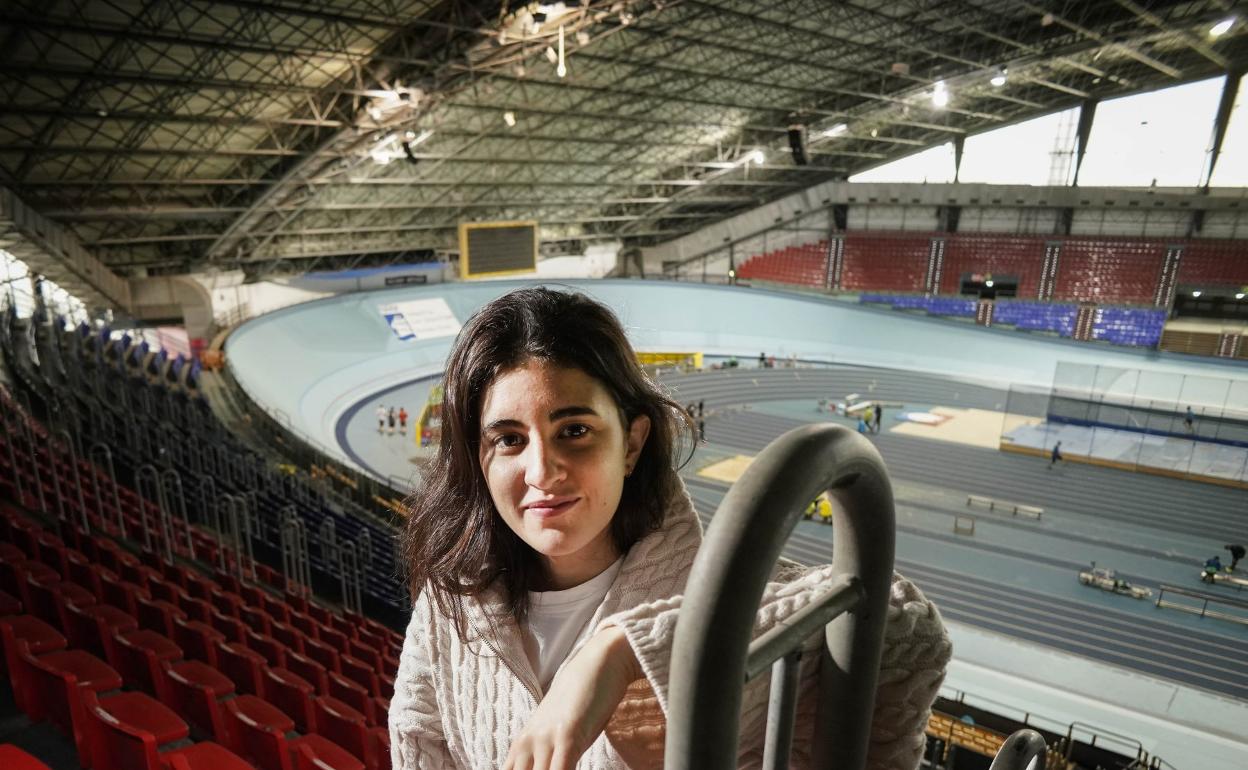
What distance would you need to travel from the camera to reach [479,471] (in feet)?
4.54

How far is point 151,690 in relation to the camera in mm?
4055

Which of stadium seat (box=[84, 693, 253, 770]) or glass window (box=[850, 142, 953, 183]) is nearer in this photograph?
stadium seat (box=[84, 693, 253, 770])

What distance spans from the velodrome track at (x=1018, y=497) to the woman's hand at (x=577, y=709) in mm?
5898

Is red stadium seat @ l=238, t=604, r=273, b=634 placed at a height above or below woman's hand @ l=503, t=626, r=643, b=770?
below

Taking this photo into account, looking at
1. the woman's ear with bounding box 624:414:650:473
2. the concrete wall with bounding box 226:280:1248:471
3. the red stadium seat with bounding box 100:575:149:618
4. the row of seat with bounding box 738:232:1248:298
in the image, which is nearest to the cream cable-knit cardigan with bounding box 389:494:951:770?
the woman's ear with bounding box 624:414:650:473

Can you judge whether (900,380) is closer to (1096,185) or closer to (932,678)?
(1096,185)

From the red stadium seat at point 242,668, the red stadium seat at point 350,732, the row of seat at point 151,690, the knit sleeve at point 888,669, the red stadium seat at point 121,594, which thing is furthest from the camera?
the red stadium seat at point 121,594

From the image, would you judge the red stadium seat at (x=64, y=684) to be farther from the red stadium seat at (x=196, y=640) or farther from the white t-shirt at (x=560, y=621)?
the white t-shirt at (x=560, y=621)

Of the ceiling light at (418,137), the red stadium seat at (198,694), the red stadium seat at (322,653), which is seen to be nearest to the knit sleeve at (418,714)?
the red stadium seat at (198,694)

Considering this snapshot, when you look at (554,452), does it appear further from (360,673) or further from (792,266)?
(792,266)

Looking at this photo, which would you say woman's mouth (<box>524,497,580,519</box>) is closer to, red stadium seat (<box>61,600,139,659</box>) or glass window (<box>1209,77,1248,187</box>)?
red stadium seat (<box>61,600,139,659</box>)

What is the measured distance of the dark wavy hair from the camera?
1.26m

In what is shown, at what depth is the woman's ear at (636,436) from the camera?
4.39 ft

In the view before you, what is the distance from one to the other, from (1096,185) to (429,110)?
29531 millimetres
